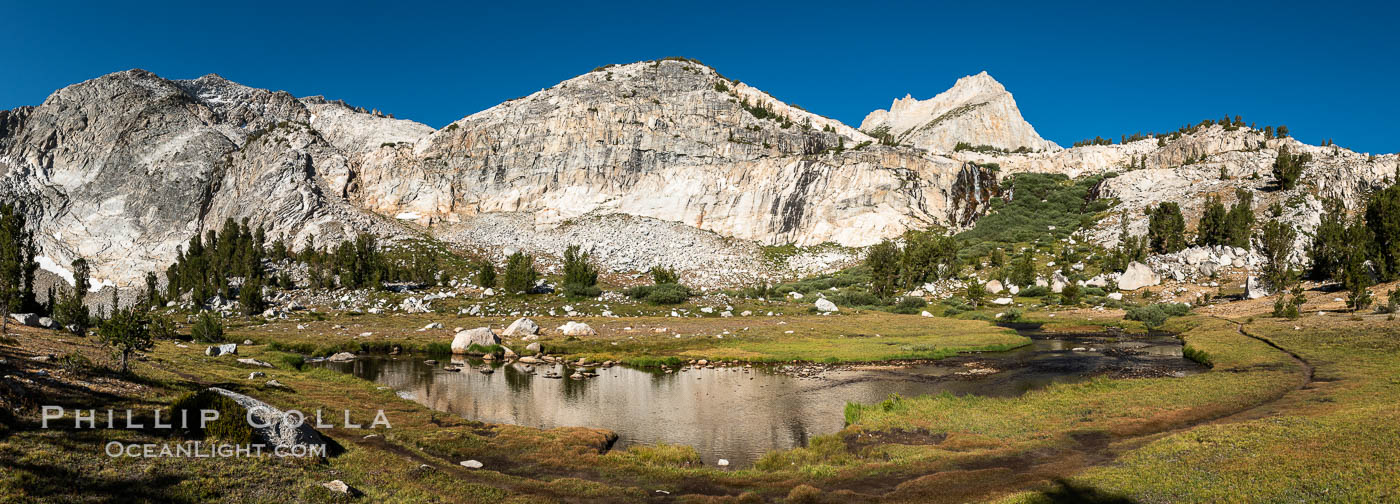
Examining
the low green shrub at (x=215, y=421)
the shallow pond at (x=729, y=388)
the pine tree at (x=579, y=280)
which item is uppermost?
the pine tree at (x=579, y=280)

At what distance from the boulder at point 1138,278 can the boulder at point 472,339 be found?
8869cm

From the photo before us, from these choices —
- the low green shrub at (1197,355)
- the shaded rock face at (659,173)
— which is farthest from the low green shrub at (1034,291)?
the low green shrub at (1197,355)

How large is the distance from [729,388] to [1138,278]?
267 ft

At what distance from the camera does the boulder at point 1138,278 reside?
295 feet

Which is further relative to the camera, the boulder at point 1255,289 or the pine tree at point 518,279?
the pine tree at point 518,279

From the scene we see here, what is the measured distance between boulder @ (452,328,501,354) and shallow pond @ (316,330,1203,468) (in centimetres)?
400

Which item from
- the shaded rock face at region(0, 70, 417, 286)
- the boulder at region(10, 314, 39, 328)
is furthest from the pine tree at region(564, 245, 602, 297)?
the boulder at region(10, 314, 39, 328)

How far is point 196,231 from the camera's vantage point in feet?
410

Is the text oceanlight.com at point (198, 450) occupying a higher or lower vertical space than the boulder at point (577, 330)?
higher

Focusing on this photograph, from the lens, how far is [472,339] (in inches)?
2197

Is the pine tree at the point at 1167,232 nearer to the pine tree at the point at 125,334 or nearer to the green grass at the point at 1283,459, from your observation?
the green grass at the point at 1283,459

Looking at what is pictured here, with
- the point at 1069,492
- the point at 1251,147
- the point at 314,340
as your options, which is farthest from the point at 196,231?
the point at 1251,147

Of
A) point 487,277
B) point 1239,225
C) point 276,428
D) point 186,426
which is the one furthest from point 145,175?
point 1239,225

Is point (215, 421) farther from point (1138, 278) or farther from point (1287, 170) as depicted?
point (1287, 170)
